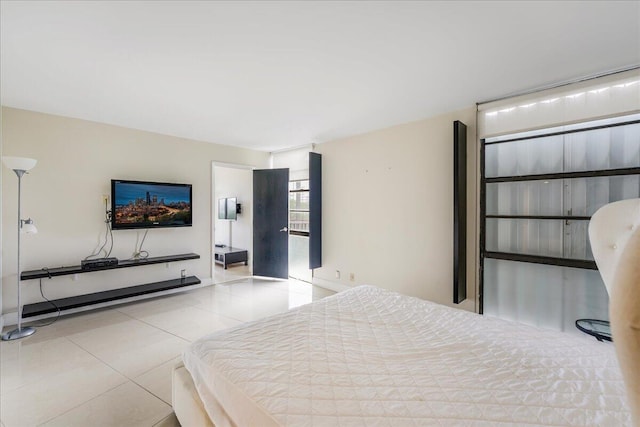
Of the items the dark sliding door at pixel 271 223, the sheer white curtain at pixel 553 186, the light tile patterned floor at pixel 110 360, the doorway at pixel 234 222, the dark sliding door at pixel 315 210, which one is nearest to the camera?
the light tile patterned floor at pixel 110 360

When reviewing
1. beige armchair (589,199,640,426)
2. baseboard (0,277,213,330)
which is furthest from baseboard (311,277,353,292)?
beige armchair (589,199,640,426)

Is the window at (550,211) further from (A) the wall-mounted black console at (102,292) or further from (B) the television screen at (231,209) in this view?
(B) the television screen at (231,209)

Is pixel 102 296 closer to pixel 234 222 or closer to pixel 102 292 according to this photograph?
pixel 102 292

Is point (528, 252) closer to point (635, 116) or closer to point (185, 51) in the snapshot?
point (635, 116)

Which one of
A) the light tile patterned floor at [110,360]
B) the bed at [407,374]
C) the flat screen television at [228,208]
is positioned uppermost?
the flat screen television at [228,208]

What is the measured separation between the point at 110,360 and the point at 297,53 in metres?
3.16

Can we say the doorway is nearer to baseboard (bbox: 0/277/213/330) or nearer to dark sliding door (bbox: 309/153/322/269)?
baseboard (bbox: 0/277/213/330)

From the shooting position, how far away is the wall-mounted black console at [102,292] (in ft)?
10.4

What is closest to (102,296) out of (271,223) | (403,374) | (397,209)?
(271,223)

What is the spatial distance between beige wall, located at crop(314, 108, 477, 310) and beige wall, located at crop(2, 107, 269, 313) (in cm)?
261

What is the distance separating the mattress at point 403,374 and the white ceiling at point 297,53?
2.06 meters

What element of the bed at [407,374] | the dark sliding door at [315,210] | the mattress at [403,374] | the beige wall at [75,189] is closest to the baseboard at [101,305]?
the beige wall at [75,189]

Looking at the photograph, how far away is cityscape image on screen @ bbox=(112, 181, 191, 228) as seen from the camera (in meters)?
3.89

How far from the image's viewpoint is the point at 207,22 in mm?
1812
